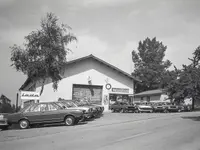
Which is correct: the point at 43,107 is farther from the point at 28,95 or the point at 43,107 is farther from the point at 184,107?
the point at 184,107

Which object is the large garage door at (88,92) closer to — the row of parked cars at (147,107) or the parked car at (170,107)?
the row of parked cars at (147,107)

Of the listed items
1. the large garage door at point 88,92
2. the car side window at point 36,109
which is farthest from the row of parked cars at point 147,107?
the car side window at point 36,109

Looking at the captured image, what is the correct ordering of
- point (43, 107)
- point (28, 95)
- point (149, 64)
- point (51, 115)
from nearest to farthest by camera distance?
point (51, 115)
point (43, 107)
point (28, 95)
point (149, 64)

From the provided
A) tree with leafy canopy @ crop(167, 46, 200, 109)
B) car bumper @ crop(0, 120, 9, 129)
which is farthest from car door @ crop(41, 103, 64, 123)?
tree with leafy canopy @ crop(167, 46, 200, 109)

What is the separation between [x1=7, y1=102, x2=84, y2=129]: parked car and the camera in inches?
646

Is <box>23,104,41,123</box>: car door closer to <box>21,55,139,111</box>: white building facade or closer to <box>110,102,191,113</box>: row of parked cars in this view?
<box>21,55,139,111</box>: white building facade

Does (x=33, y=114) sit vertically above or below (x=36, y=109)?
below

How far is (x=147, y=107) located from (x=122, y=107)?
326 cm

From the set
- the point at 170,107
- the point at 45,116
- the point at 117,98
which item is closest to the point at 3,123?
the point at 45,116

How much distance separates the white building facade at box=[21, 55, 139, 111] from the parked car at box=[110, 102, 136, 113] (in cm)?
147

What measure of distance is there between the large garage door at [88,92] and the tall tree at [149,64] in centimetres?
3593

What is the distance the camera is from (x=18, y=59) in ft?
75.3

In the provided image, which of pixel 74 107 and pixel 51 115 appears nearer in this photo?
pixel 51 115

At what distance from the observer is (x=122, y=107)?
3212 cm
